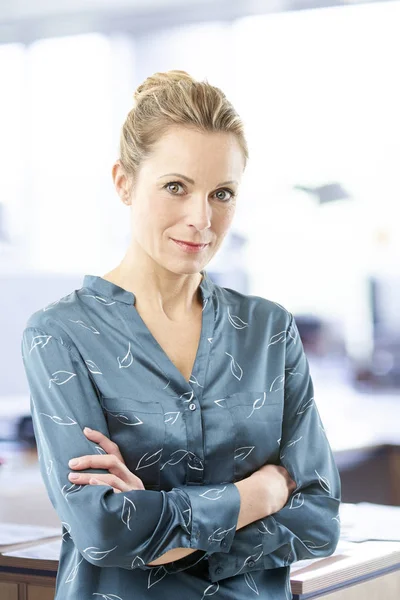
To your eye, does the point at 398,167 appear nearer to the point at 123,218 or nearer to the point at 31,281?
the point at 123,218

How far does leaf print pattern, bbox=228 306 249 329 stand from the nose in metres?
0.22

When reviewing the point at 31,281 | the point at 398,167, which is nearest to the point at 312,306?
the point at 398,167

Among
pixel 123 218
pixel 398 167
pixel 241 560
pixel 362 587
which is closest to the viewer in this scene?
pixel 241 560

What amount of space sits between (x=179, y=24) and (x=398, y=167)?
50.6 inches

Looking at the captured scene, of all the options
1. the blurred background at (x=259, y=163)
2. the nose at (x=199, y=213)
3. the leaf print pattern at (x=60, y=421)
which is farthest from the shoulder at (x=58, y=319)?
the blurred background at (x=259, y=163)

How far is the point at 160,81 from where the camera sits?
157cm

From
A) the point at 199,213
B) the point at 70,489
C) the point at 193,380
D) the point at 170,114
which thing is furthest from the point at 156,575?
the point at 170,114

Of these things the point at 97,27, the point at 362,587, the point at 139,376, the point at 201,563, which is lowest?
the point at 362,587

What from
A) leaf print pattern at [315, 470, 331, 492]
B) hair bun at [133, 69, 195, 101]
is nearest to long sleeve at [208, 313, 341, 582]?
leaf print pattern at [315, 470, 331, 492]

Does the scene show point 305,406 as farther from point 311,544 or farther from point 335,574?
point 335,574

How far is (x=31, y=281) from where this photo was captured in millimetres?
4922

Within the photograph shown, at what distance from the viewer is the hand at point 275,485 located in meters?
1.49

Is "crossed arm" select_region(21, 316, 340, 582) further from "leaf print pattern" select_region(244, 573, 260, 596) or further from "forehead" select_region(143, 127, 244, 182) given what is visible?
"forehead" select_region(143, 127, 244, 182)

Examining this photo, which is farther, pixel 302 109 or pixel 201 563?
pixel 302 109
